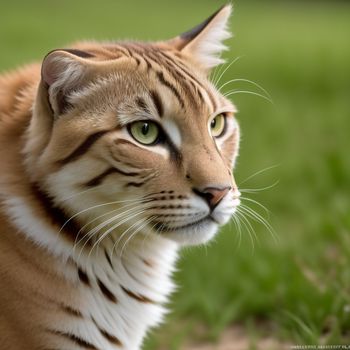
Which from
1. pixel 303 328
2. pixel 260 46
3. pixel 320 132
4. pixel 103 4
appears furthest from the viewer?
pixel 103 4

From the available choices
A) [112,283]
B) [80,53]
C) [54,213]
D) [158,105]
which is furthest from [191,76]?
[112,283]

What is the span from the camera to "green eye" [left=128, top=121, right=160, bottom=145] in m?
2.94

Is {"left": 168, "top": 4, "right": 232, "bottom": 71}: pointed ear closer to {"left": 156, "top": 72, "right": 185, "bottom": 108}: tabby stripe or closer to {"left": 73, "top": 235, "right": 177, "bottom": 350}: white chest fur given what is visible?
{"left": 156, "top": 72, "right": 185, "bottom": 108}: tabby stripe

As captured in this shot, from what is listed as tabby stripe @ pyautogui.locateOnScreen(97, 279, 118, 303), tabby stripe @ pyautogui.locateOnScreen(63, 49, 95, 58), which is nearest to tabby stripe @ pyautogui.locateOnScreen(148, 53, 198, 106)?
tabby stripe @ pyautogui.locateOnScreen(63, 49, 95, 58)

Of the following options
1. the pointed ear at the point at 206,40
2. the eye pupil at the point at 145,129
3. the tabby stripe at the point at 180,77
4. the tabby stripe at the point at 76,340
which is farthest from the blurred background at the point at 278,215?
the tabby stripe at the point at 76,340

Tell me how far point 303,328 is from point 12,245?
5.28 ft

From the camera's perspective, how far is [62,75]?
284cm

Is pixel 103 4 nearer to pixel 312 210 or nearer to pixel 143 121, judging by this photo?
pixel 312 210

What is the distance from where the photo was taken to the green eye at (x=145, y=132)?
2.94 m

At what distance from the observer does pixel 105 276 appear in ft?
10.1

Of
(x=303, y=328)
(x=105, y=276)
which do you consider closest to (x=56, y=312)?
(x=105, y=276)

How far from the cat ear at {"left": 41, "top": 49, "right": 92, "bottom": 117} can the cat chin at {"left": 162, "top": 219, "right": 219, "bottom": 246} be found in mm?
642

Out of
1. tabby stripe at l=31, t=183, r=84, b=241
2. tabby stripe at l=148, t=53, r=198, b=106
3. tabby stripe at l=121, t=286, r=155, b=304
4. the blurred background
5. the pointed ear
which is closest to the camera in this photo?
tabby stripe at l=31, t=183, r=84, b=241

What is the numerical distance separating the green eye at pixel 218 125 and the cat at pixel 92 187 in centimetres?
11
